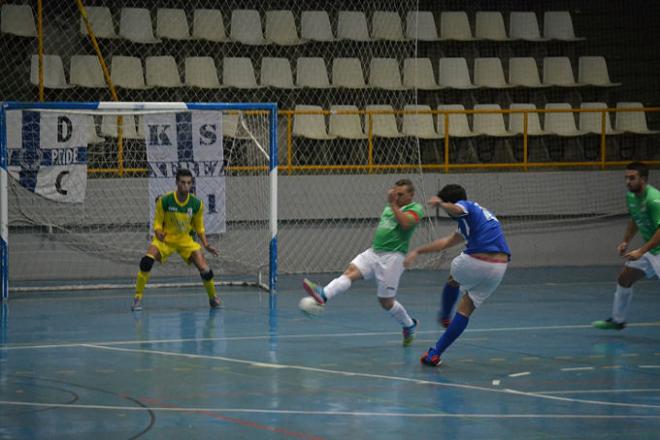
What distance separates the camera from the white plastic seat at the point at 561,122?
69.7 feet

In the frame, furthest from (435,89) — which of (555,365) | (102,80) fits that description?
(555,365)

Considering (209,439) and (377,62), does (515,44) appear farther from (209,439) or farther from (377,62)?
(209,439)

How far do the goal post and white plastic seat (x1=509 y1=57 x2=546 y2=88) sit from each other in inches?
238

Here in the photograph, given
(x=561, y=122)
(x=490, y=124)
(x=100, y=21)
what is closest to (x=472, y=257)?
(x=490, y=124)

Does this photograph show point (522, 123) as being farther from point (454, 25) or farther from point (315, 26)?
point (315, 26)

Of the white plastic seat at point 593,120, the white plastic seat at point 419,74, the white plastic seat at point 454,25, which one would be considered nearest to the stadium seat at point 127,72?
the white plastic seat at point 419,74

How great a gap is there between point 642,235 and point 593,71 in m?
11.0

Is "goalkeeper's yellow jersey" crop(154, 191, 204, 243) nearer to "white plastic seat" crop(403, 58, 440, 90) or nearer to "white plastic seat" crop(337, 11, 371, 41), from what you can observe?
"white plastic seat" crop(403, 58, 440, 90)

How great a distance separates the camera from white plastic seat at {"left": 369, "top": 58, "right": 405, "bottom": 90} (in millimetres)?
20625

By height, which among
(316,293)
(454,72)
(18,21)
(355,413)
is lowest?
(355,413)

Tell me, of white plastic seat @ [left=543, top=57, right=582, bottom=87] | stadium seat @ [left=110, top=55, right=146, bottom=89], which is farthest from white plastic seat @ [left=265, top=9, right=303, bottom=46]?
white plastic seat @ [left=543, top=57, right=582, bottom=87]

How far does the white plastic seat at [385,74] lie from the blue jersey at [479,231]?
35.6 ft

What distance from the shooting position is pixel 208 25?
20000mm

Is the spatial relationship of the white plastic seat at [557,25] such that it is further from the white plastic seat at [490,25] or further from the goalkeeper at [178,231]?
the goalkeeper at [178,231]
